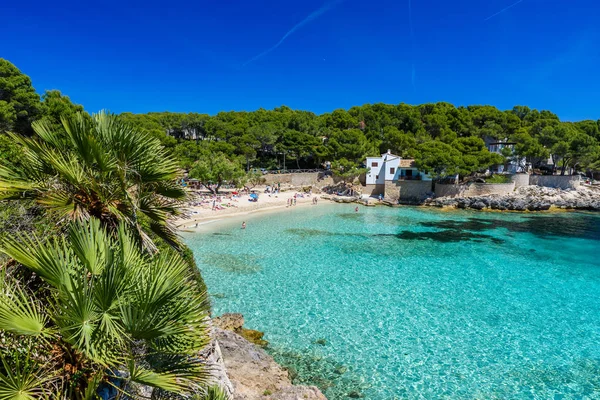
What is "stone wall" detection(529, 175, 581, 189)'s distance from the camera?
47.3m

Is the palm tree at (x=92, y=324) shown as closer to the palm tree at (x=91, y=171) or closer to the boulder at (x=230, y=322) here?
the palm tree at (x=91, y=171)

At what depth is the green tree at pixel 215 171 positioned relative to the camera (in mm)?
37875

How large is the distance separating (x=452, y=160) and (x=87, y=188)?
A: 44096 mm

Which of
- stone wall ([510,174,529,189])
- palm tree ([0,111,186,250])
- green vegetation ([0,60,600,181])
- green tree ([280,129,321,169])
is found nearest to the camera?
palm tree ([0,111,186,250])

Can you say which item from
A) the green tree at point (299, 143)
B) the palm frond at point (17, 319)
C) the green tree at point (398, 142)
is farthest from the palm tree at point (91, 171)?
the green tree at point (398, 142)

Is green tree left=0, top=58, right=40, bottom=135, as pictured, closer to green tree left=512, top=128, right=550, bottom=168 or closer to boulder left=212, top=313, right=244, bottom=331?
boulder left=212, top=313, right=244, bottom=331

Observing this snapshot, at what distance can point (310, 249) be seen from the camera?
2116 cm

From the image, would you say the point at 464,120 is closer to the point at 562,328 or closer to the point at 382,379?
the point at 562,328

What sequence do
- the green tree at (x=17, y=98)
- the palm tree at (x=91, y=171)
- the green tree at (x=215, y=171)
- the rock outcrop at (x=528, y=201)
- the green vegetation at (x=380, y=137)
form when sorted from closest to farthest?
the palm tree at (x=91, y=171) → the green tree at (x=17, y=98) → the green tree at (x=215, y=171) → the rock outcrop at (x=528, y=201) → the green vegetation at (x=380, y=137)

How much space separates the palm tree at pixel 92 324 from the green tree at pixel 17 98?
107ft

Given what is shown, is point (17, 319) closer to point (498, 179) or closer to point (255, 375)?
A: point (255, 375)

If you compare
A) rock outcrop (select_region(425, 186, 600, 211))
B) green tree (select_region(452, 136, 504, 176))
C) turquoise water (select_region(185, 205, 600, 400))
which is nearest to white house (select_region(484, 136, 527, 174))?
green tree (select_region(452, 136, 504, 176))

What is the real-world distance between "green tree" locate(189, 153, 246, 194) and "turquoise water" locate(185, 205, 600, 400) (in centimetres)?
1332

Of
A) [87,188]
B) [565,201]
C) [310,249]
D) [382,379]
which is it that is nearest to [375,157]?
[565,201]
